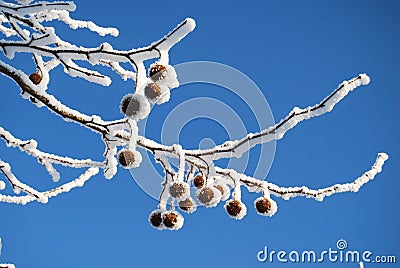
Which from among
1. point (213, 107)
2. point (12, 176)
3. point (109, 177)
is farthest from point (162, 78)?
point (12, 176)

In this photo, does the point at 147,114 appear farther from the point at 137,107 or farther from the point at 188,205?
the point at 188,205

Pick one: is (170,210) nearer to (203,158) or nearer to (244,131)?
(203,158)

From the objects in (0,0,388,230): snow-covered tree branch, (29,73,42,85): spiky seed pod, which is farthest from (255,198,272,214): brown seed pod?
(29,73,42,85): spiky seed pod

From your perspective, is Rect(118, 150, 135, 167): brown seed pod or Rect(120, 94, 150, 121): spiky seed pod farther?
Rect(118, 150, 135, 167): brown seed pod

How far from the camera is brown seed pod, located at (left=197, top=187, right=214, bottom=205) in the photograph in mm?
2229

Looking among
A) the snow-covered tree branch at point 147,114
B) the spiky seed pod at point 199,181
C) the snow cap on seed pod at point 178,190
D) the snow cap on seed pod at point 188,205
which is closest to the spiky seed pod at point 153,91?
the snow-covered tree branch at point 147,114

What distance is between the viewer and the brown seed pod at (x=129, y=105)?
1.97 meters

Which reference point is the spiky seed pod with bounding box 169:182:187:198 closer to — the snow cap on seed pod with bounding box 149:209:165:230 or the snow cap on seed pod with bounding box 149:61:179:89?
the snow cap on seed pod with bounding box 149:209:165:230

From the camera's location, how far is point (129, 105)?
6.51ft

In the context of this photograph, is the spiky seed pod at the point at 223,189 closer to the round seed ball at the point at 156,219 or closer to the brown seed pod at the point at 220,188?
the brown seed pod at the point at 220,188

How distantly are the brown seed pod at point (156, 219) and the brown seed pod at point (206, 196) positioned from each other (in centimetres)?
29

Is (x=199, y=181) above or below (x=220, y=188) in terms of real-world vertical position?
above

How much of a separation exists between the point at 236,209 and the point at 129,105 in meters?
0.85

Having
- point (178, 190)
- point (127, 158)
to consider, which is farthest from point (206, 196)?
point (127, 158)
